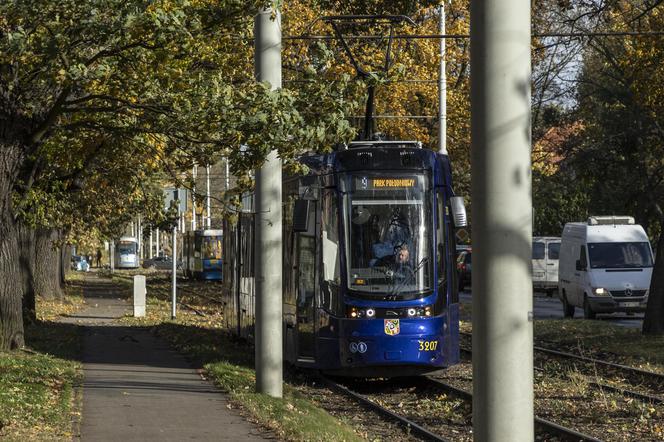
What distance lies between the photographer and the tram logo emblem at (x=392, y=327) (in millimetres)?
16266

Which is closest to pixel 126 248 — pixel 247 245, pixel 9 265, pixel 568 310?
pixel 568 310

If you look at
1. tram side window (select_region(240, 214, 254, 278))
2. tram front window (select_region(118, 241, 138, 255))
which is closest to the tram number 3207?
tram side window (select_region(240, 214, 254, 278))

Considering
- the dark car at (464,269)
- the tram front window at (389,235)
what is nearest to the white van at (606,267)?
the tram front window at (389,235)

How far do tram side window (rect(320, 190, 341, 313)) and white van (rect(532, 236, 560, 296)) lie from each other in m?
32.0

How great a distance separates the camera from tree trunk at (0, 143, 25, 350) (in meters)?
19.2

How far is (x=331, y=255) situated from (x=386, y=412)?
9.73 ft

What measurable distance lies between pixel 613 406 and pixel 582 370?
463cm

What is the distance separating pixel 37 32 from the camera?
594 inches

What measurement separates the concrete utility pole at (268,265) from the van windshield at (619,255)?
17716 mm

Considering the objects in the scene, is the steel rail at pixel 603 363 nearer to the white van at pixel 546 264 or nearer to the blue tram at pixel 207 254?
the white van at pixel 546 264

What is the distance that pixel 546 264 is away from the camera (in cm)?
4828

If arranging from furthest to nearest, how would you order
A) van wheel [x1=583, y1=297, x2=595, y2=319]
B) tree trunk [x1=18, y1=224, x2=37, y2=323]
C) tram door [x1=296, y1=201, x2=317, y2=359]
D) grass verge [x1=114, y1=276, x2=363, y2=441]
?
van wheel [x1=583, y1=297, x2=595, y2=319], tree trunk [x1=18, y1=224, x2=37, y2=323], tram door [x1=296, y1=201, x2=317, y2=359], grass verge [x1=114, y1=276, x2=363, y2=441]

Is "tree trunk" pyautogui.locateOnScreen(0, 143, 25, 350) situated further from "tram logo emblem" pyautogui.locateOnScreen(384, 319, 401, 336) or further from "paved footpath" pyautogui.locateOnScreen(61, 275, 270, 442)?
"tram logo emblem" pyautogui.locateOnScreen(384, 319, 401, 336)

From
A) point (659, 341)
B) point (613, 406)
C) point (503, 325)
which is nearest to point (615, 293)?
point (659, 341)
